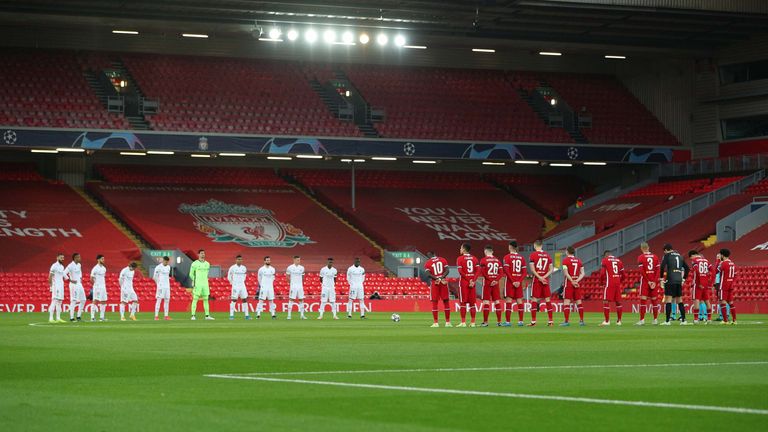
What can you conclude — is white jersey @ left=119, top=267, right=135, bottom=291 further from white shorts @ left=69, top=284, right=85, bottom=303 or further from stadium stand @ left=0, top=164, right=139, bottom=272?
stadium stand @ left=0, top=164, right=139, bottom=272

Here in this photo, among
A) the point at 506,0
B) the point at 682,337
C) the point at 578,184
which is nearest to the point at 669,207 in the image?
the point at 578,184

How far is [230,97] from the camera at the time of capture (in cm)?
5841

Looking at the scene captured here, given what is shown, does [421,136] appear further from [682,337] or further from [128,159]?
[682,337]

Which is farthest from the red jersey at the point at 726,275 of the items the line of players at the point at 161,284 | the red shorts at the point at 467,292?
the line of players at the point at 161,284

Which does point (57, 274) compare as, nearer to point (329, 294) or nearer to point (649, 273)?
point (329, 294)

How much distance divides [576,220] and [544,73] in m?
9.92

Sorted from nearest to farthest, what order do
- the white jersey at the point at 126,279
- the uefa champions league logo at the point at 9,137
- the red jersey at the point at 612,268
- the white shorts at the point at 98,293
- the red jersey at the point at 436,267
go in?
the red jersey at the point at 436,267
the red jersey at the point at 612,268
the white shorts at the point at 98,293
the white jersey at the point at 126,279
the uefa champions league logo at the point at 9,137

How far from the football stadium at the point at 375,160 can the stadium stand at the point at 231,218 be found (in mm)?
152

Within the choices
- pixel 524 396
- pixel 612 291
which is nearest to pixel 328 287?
pixel 612 291

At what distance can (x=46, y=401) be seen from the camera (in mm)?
11734

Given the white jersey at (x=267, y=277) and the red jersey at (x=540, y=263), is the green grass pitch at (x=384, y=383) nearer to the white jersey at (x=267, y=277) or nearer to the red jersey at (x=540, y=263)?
the red jersey at (x=540, y=263)

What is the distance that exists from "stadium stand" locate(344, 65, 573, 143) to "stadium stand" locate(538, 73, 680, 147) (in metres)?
2.58

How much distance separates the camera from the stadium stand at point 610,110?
63875mm

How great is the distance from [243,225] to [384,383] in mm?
43881
